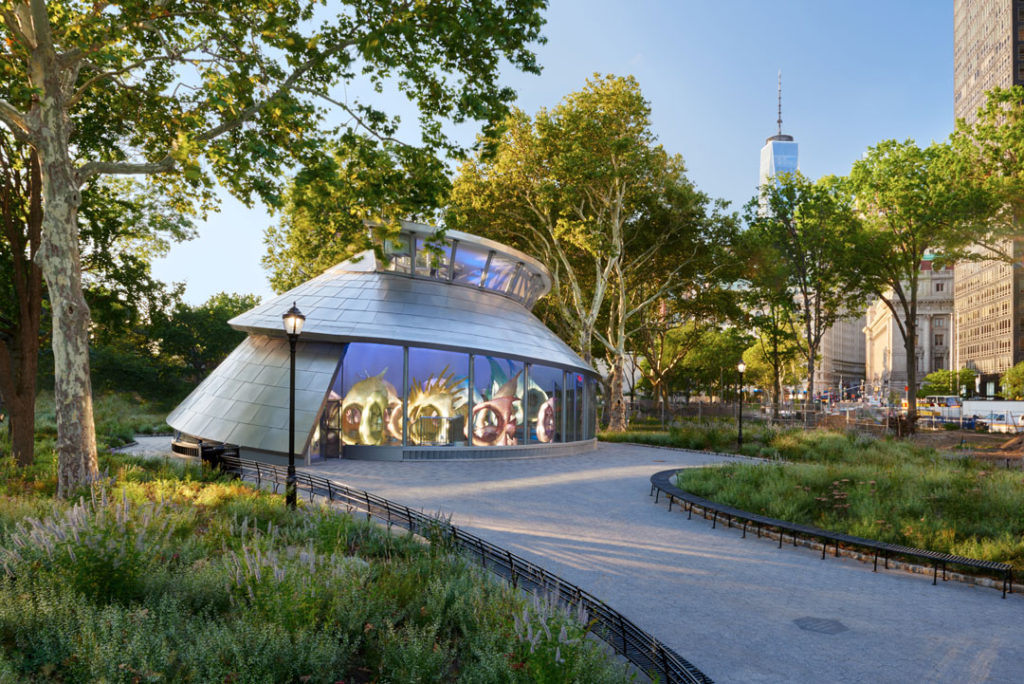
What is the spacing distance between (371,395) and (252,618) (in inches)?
662

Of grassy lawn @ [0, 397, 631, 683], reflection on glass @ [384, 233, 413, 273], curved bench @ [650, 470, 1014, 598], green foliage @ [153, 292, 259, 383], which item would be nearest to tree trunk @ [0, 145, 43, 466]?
grassy lawn @ [0, 397, 631, 683]

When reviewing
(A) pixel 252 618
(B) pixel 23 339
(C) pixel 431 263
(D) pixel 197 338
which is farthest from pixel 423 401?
(D) pixel 197 338

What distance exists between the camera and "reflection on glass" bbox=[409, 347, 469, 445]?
72.4 ft

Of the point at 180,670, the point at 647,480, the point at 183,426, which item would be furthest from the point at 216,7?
the point at 647,480

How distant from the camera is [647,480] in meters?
18.5

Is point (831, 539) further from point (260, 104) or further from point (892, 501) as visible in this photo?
point (260, 104)

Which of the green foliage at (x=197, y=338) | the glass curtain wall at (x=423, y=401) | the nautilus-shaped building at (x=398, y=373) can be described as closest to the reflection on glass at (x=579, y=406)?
the nautilus-shaped building at (x=398, y=373)

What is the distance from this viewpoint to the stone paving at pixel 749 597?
6277 millimetres

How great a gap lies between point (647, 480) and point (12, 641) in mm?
16153

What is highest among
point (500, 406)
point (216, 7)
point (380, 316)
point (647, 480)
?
point (216, 7)

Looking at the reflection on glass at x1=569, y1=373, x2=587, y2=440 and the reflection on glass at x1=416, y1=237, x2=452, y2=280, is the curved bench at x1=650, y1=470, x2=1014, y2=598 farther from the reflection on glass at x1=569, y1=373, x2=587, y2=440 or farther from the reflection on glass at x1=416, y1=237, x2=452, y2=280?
the reflection on glass at x1=416, y1=237, x2=452, y2=280

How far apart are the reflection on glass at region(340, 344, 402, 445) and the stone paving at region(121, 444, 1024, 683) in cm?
652

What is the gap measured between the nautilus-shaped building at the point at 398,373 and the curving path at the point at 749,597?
6834mm

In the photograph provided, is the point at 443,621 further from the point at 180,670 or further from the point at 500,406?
the point at 500,406
